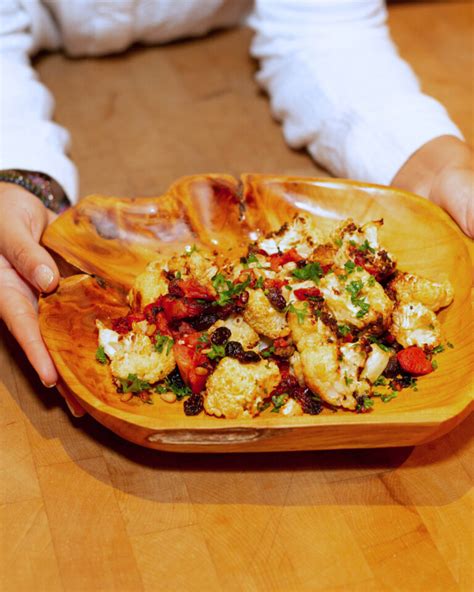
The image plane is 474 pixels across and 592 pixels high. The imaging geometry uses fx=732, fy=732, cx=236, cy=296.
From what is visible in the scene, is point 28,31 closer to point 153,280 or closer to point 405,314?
point 153,280

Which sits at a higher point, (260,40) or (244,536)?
(260,40)

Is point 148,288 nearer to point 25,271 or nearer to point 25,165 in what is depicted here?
point 25,271

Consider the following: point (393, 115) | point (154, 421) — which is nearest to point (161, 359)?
point (154, 421)

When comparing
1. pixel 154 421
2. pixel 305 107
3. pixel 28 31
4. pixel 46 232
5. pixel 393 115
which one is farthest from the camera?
pixel 28 31

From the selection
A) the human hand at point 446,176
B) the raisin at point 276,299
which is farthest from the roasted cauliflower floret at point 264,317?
the human hand at point 446,176

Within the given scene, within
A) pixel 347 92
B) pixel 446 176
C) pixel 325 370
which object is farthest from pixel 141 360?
pixel 347 92

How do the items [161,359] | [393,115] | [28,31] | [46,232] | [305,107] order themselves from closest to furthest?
[161,359] < [46,232] < [393,115] < [305,107] < [28,31]

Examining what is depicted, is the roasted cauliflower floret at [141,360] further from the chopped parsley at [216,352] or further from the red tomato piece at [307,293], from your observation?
the red tomato piece at [307,293]
